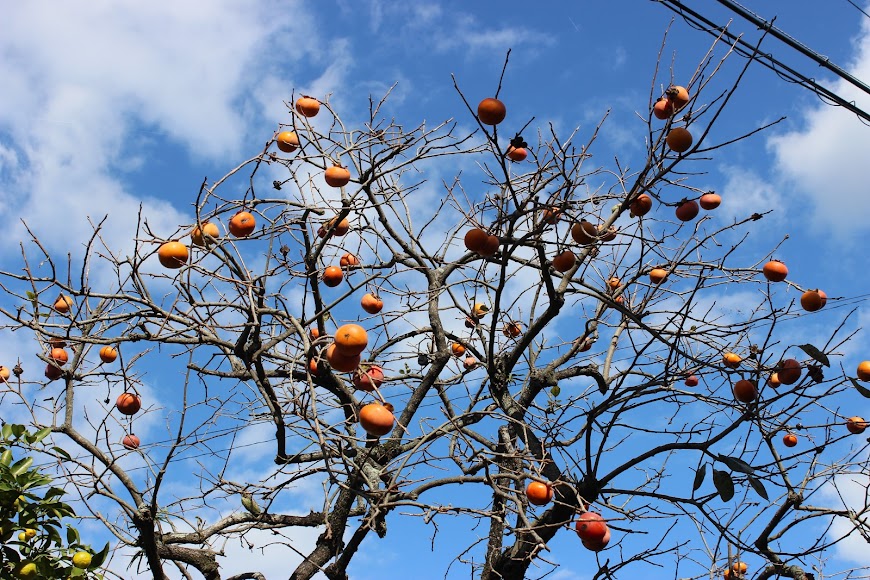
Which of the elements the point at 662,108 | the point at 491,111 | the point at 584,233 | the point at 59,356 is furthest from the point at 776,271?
the point at 59,356

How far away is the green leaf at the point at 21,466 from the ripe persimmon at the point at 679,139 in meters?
2.48

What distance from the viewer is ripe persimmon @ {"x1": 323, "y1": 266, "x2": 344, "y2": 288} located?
340 cm

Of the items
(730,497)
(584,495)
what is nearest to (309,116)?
(584,495)

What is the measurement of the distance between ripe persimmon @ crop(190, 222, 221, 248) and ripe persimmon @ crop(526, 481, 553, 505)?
147 centimetres

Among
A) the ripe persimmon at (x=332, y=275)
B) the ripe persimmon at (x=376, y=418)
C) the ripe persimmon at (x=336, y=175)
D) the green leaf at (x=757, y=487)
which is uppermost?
the ripe persimmon at (x=332, y=275)

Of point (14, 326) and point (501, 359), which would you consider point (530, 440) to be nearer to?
point (501, 359)

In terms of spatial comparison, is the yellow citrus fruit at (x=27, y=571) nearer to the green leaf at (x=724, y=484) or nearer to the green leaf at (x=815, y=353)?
the green leaf at (x=724, y=484)

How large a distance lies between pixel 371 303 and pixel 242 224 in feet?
3.15

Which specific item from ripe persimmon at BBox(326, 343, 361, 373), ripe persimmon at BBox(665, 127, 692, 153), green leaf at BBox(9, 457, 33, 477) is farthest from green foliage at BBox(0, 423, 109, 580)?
ripe persimmon at BBox(665, 127, 692, 153)

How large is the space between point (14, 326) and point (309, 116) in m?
1.51

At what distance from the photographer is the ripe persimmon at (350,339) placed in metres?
1.96

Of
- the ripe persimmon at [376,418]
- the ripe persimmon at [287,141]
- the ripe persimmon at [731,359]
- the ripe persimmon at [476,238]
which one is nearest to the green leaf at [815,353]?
the ripe persimmon at [731,359]

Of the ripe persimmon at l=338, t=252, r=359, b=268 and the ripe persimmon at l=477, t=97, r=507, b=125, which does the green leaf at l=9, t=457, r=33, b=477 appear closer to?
the ripe persimmon at l=338, t=252, r=359, b=268

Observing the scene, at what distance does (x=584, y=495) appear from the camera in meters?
2.92
